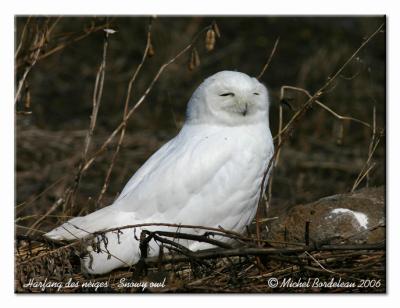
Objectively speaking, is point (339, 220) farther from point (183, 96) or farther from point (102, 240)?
point (183, 96)

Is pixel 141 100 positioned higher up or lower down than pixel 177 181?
higher up

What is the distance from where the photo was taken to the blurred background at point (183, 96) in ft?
24.3

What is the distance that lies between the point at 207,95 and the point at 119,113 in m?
3.91

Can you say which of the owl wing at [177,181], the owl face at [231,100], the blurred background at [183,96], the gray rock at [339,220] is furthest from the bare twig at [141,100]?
the blurred background at [183,96]

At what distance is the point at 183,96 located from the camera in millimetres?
9055

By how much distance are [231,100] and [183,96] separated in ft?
13.9

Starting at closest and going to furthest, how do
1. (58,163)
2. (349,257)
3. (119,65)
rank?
(349,257)
(58,163)
(119,65)

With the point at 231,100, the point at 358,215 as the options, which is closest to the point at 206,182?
the point at 231,100

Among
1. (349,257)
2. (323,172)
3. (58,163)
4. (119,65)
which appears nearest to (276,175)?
(323,172)

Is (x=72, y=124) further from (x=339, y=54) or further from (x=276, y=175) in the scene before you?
(x=339, y=54)

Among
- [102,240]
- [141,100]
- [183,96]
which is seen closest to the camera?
[102,240]

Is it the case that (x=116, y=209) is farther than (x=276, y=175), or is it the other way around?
(x=276, y=175)

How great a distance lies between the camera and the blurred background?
24.3 feet

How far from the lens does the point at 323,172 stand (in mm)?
7770
